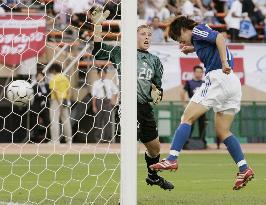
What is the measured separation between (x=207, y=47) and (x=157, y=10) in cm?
1432

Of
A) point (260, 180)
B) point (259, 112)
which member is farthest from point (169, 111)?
point (260, 180)

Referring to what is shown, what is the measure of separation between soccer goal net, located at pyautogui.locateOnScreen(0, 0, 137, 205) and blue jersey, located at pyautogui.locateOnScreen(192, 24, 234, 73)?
878 millimetres

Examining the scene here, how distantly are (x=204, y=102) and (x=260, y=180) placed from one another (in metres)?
3.13

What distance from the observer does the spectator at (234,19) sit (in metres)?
24.2

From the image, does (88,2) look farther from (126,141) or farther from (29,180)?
(126,141)

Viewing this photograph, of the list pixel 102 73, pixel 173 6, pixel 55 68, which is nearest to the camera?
pixel 102 73

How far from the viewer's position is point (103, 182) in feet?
39.8

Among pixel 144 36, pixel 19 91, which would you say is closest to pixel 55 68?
pixel 19 91

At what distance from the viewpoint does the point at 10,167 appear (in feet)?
47.8

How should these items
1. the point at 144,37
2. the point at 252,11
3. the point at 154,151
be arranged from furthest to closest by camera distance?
the point at 252,11 → the point at 154,151 → the point at 144,37

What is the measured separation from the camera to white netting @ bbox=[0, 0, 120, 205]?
11.3 m

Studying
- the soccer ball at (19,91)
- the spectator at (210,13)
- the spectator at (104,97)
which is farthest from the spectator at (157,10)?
the soccer ball at (19,91)

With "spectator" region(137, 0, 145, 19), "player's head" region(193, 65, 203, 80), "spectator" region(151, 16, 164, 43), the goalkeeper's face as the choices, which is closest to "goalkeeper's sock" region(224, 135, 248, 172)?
the goalkeeper's face

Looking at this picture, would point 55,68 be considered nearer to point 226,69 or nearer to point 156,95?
point 156,95
